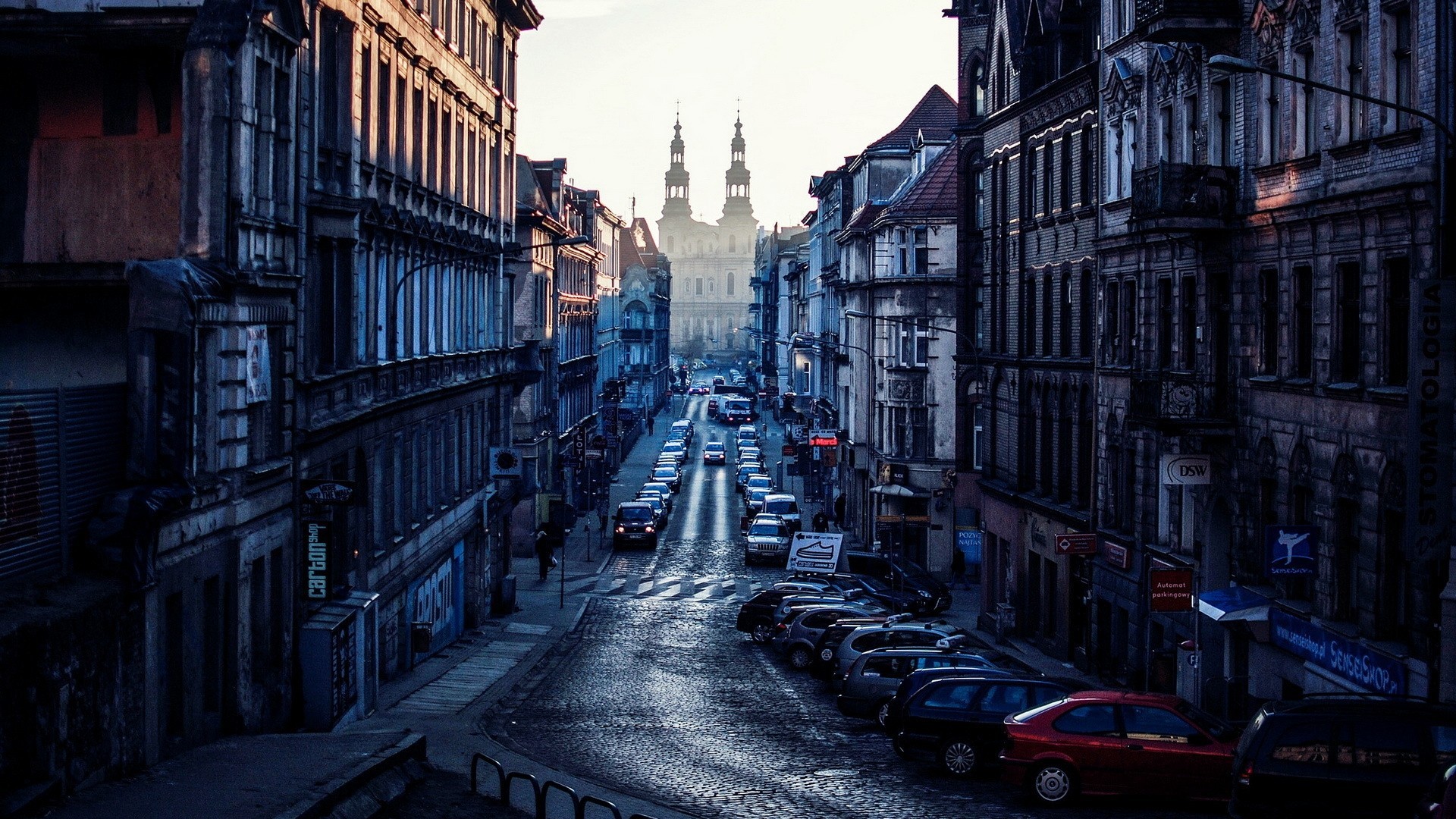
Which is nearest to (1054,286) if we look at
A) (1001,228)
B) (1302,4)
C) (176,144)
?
(1001,228)

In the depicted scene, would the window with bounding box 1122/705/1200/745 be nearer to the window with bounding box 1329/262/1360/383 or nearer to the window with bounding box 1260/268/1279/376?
the window with bounding box 1329/262/1360/383

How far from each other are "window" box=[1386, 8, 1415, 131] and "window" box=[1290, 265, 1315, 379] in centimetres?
392

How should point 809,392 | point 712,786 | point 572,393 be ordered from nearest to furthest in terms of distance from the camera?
point 712,786
point 572,393
point 809,392

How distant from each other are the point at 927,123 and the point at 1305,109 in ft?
157

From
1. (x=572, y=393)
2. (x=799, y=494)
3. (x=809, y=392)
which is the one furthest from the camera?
(x=809, y=392)

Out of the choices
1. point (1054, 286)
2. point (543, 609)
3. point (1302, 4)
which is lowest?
point (543, 609)

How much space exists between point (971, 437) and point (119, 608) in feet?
124

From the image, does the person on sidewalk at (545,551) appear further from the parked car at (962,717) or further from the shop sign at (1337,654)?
the parked car at (962,717)

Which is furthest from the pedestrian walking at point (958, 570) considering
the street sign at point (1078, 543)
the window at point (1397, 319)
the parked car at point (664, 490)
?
the window at point (1397, 319)

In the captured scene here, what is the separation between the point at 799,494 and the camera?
317 feet

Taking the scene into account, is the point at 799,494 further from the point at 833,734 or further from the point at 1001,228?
the point at 833,734

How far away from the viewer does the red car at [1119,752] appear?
20.4 m

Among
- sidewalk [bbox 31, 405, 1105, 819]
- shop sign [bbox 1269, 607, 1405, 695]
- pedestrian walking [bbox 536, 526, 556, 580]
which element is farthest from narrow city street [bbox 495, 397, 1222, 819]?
pedestrian walking [bbox 536, 526, 556, 580]

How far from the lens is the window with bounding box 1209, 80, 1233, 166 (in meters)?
29.9
